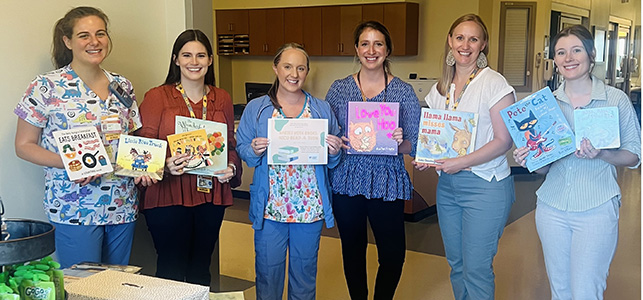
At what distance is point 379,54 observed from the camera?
2748mm

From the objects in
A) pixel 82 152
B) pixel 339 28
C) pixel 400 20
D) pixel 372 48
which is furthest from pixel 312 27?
pixel 82 152

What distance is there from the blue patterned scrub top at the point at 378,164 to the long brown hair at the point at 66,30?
1158mm

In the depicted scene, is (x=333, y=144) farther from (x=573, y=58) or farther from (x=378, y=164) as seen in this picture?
(x=573, y=58)

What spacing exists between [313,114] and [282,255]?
69cm

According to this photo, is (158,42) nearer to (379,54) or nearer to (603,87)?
(379,54)

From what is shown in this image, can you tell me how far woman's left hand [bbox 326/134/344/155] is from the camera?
2.67m

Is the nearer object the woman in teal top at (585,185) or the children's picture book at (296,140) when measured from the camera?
the woman in teal top at (585,185)

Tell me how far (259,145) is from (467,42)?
102 cm

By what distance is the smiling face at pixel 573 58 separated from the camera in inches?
90.4

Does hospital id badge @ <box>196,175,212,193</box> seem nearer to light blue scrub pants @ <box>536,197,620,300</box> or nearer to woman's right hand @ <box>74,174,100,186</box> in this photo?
woman's right hand @ <box>74,174,100,186</box>

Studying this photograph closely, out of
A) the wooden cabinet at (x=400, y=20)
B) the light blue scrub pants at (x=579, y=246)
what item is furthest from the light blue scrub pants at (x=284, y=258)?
the wooden cabinet at (x=400, y=20)

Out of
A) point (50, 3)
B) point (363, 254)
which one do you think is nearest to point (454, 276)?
point (363, 254)

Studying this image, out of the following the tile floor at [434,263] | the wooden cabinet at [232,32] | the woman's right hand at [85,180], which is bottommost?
the tile floor at [434,263]

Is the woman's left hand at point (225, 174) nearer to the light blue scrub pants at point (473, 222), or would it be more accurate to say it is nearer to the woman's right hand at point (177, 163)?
the woman's right hand at point (177, 163)
